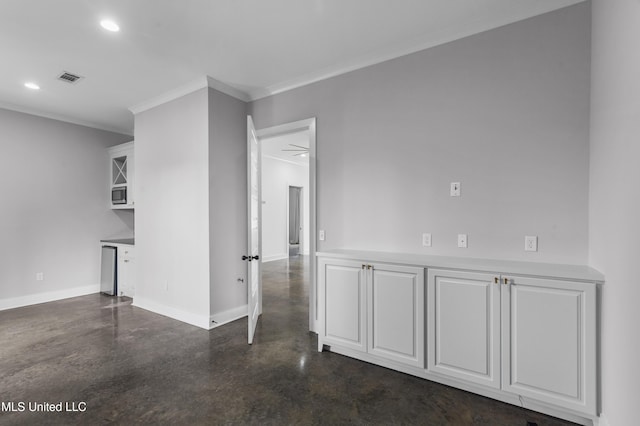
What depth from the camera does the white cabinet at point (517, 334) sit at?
1.89m

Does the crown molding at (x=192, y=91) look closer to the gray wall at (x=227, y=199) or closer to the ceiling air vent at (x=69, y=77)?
the gray wall at (x=227, y=199)

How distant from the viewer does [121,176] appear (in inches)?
213

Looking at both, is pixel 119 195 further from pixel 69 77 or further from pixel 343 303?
pixel 343 303

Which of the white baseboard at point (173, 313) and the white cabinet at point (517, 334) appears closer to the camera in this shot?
the white cabinet at point (517, 334)

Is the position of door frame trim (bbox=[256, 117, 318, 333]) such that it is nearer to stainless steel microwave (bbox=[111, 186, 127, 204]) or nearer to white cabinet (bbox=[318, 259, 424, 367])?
white cabinet (bbox=[318, 259, 424, 367])

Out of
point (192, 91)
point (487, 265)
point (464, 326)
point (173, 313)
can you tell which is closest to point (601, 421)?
point (464, 326)

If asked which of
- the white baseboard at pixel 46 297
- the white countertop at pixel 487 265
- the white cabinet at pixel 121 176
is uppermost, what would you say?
the white cabinet at pixel 121 176

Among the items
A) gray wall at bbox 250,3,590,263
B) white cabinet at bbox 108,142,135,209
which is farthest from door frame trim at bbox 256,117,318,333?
white cabinet at bbox 108,142,135,209

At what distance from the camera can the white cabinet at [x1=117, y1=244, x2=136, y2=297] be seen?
4902 mm

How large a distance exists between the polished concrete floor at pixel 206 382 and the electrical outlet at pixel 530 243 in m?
1.11

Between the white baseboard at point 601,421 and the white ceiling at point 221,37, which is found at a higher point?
the white ceiling at point 221,37

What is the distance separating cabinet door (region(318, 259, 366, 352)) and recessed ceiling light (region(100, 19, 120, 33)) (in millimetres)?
2670

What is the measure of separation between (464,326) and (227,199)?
9.48 ft

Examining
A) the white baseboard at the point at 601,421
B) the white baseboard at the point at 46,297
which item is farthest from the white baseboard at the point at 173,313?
the white baseboard at the point at 601,421
